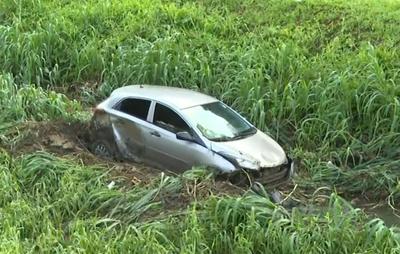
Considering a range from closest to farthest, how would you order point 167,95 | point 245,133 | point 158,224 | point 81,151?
point 158,224 → point 245,133 → point 81,151 → point 167,95

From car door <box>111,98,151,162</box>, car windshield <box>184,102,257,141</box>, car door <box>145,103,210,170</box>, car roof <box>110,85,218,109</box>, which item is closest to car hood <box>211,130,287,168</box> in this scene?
car windshield <box>184,102,257,141</box>

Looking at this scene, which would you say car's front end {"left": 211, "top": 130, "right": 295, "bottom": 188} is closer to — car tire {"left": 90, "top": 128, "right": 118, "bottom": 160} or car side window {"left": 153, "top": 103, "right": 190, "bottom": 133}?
car side window {"left": 153, "top": 103, "right": 190, "bottom": 133}

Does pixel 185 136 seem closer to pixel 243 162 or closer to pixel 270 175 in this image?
pixel 243 162

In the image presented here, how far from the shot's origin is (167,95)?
10688 millimetres

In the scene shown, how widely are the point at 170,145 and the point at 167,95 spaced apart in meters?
0.93

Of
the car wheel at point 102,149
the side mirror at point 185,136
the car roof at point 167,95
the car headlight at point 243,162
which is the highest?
the car roof at point 167,95

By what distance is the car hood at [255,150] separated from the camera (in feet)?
31.6

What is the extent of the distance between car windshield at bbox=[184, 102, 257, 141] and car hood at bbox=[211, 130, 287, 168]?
0.15 metres

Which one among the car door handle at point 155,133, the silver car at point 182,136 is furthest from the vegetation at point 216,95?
the car door handle at point 155,133

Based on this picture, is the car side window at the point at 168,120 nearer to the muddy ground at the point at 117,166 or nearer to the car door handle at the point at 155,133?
the car door handle at the point at 155,133

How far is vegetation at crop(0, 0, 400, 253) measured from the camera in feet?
24.3

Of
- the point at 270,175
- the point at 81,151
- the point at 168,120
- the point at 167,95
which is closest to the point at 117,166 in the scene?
the point at 81,151

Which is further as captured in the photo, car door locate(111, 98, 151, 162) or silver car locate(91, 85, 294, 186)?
car door locate(111, 98, 151, 162)

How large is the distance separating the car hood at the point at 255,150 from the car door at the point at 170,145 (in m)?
0.25
